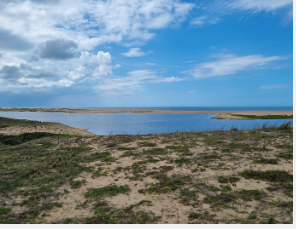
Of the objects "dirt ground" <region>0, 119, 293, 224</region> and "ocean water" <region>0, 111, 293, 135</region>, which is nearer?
"dirt ground" <region>0, 119, 293, 224</region>

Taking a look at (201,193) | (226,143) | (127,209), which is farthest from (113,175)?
(226,143)

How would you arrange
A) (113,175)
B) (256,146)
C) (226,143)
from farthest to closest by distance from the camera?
1. (226,143)
2. (256,146)
3. (113,175)

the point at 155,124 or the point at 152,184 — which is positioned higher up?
the point at 152,184

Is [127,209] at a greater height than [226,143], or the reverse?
[226,143]

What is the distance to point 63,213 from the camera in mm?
5773

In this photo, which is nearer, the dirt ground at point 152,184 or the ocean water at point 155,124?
the dirt ground at point 152,184

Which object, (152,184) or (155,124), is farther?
(155,124)
